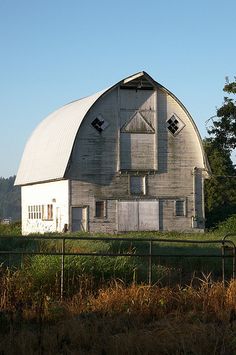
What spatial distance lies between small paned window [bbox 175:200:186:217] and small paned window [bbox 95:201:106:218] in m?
4.14

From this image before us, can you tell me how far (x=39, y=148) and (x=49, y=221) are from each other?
17.2 feet

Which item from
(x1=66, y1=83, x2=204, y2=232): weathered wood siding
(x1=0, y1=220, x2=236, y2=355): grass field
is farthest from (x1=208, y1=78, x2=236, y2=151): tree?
(x1=0, y1=220, x2=236, y2=355): grass field

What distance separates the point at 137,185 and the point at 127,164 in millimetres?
1306

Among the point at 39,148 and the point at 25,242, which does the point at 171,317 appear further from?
the point at 39,148

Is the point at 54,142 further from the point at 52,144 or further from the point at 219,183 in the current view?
the point at 219,183

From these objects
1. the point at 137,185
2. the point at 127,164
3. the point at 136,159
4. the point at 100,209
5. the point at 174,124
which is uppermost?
the point at 174,124

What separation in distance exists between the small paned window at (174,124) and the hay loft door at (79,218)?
21.2 feet

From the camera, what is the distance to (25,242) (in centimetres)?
2417

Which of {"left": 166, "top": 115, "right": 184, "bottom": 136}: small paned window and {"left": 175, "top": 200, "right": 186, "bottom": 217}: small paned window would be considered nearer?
{"left": 166, "top": 115, "right": 184, "bottom": 136}: small paned window

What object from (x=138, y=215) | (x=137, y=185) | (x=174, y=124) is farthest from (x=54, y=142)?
(x=174, y=124)

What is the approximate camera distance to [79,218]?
3831 centimetres

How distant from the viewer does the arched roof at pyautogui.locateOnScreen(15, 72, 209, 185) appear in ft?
125

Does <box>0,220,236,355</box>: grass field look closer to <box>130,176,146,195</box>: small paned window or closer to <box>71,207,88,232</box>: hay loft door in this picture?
<box>71,207,88,232</box>: hay loft door

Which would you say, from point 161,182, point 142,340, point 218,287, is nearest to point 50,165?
point 161,182
